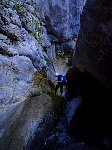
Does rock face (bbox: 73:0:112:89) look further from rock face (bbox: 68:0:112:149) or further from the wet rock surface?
the wet rock surface

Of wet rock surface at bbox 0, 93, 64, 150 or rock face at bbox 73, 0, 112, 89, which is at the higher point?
rock face at bbox 73, 0, 112, 89

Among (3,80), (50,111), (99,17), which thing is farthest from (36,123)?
(3,80)

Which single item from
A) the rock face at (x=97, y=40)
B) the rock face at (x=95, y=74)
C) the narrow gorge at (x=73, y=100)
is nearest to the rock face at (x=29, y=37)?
the narrow gorge at (x=73, y=100)

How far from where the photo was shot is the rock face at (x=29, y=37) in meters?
17.2

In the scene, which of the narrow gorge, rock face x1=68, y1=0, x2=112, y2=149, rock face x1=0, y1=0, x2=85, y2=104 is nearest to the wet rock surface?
the narrow gorge

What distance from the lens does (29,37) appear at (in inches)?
859

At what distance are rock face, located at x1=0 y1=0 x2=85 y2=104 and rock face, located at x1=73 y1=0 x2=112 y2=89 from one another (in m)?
7.13

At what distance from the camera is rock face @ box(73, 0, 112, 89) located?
7.45 meters

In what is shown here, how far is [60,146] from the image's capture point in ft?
28.4

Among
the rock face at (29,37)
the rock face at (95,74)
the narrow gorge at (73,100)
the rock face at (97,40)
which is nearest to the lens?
the rock face at (97,40)

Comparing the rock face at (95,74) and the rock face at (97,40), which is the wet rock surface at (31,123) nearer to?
the rock face at (95,74)

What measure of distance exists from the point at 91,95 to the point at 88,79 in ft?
1.95

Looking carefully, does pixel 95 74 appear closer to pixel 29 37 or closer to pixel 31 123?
pixel 31 123

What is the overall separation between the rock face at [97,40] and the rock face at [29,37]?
7127mm
